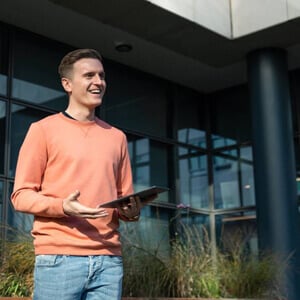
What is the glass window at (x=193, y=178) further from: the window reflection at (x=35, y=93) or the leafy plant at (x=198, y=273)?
the leafy plant at (x=198, y=273)

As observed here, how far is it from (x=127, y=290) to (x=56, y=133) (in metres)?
3.51

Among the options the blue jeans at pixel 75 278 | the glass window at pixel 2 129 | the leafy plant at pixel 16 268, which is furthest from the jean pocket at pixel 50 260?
the glass window at pixel 2 129

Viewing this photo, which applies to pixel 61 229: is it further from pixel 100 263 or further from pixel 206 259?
pixel 206 259

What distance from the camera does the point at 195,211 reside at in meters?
10.4

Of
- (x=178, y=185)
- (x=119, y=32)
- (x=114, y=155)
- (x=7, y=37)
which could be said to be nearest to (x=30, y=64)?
(x=7, y=37)

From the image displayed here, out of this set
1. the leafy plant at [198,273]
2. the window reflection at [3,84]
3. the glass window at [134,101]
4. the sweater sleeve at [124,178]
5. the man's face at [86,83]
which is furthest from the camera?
the glass window at [134,101]

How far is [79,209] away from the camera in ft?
5.96

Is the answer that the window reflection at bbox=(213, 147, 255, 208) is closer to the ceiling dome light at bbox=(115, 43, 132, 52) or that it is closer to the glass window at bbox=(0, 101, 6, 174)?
the ceiling dome light at bbox=(115, 43, 132, 52)

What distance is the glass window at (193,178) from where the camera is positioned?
10414 mm

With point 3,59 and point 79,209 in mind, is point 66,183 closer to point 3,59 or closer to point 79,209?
point 79,209

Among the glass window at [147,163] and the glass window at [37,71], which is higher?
the glass window at [37,71]

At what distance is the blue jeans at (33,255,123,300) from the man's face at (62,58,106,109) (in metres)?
0.59

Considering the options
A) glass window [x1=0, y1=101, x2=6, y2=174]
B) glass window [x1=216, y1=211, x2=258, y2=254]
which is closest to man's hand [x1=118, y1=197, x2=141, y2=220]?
glass window [x1=0, y1=101, x2=6, y2=174]

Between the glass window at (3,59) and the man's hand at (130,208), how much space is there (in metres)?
6.34
